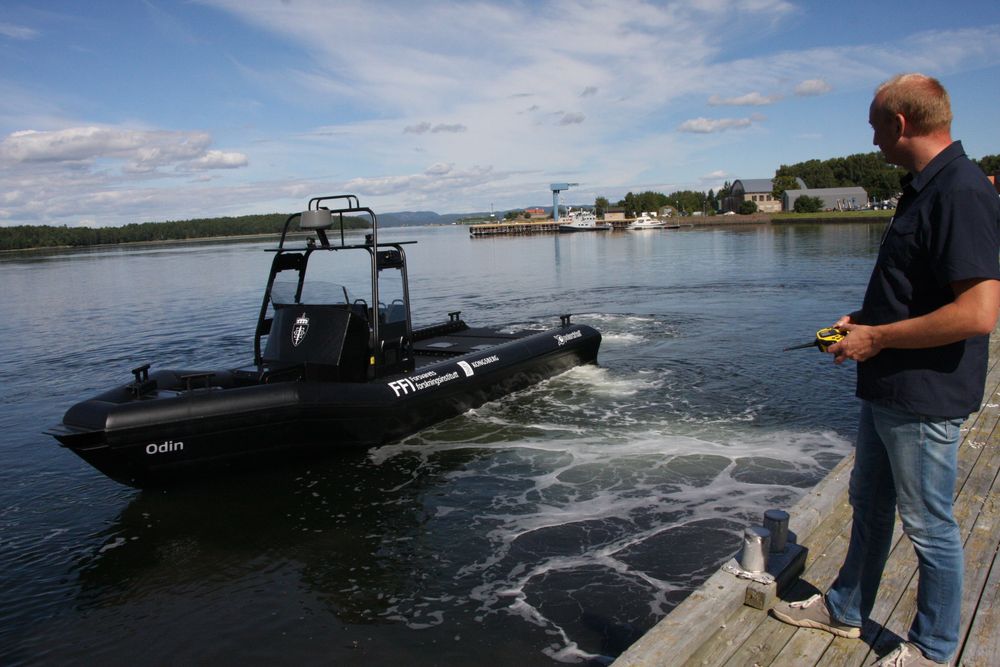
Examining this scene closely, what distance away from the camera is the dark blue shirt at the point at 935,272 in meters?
2.44

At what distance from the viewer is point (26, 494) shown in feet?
25.9

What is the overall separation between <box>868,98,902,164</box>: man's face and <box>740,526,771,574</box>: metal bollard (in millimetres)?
1876

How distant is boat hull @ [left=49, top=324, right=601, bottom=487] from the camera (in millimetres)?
6766

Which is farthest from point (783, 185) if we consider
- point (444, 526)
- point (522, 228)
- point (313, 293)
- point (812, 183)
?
point (444, 526)

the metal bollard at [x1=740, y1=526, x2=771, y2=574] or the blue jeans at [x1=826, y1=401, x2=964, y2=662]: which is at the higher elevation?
the blue jeans at [x1=826, y1=401, x2=964, y2=662]

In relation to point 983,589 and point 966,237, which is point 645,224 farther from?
point 966,237

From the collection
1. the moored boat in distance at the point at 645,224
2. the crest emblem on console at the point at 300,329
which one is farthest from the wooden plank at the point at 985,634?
the moored boat in distance at the point at 645,224

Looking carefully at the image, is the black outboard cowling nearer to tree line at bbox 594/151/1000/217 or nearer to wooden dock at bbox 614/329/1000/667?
wooden dock at bbox 614/329/1000/667

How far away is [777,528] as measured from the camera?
357cm

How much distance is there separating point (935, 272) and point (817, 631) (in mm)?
1764

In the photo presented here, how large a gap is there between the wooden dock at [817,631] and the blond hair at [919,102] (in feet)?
7.31

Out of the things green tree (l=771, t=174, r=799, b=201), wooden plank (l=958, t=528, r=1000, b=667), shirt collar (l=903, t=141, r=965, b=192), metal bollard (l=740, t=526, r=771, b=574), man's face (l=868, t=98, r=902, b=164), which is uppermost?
green tree (l=771, t=174, r=799, b=201)

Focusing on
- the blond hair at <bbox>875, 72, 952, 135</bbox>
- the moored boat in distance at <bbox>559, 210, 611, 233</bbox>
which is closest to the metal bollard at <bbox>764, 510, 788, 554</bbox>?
the blond hair at <bbox>875, 72, 952, 135</bbox>

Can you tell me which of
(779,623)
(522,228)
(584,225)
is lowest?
(779,623)
